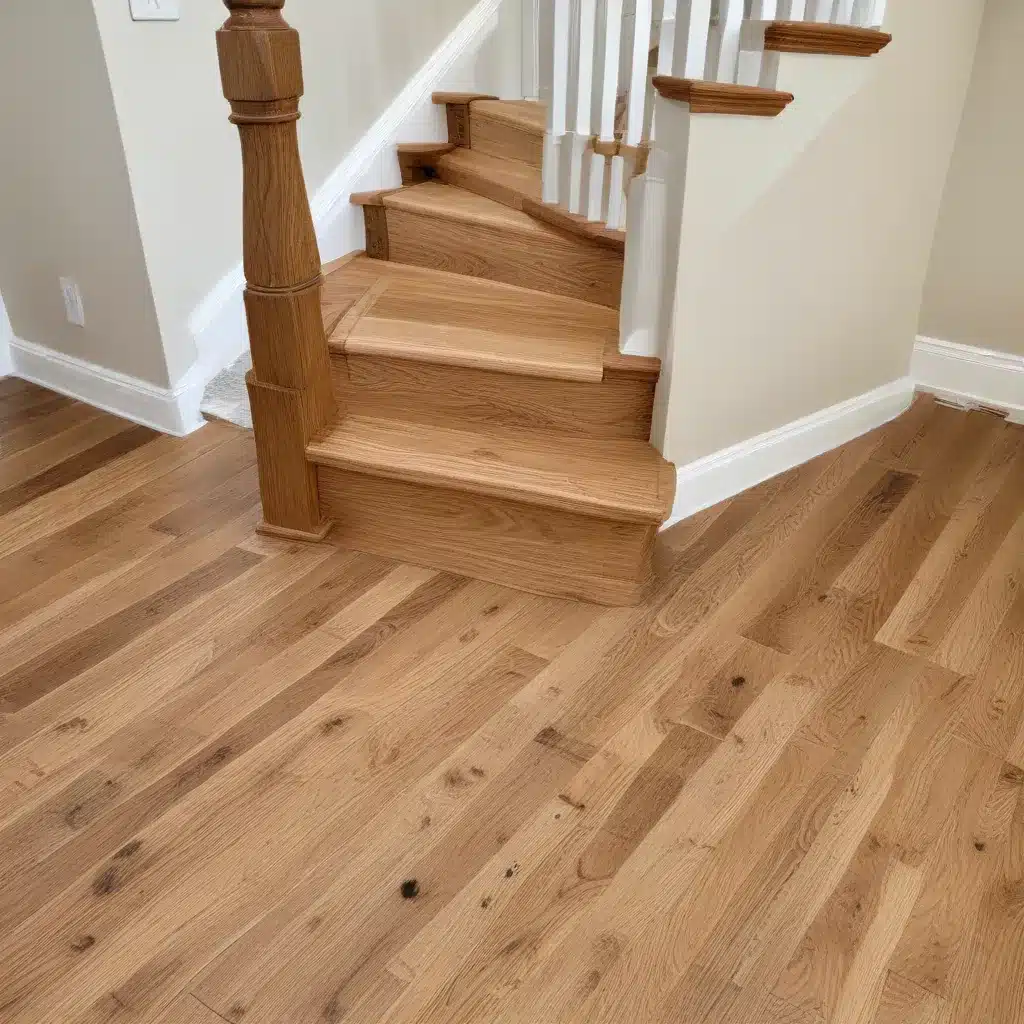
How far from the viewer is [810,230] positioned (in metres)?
2.03

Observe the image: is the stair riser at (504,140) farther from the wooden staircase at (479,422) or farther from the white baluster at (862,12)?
the white baluster at (862,12)

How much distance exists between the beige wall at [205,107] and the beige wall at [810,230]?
1.25 meters

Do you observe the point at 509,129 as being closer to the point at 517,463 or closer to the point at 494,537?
the point at 517,463

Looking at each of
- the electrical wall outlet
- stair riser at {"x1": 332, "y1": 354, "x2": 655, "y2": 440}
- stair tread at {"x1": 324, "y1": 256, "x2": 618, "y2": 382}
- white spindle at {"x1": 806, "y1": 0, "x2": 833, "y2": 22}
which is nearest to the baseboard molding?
stair tread at {"x1": 324, "y1": 256, "x2": 618, "y2": 382}

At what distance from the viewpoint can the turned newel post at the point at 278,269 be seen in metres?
1.58

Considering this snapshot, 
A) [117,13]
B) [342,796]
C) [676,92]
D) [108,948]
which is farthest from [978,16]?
[108,948]

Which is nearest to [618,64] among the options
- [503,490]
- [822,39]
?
[822,39]

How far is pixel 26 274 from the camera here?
2.57 metres

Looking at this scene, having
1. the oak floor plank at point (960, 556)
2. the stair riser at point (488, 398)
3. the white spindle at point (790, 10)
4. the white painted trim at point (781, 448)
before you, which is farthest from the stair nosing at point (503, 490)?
the white spindle at point (790, 10)

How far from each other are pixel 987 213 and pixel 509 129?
138cm

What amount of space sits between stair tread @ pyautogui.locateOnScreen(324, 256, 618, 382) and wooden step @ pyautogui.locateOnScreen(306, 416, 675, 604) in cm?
17

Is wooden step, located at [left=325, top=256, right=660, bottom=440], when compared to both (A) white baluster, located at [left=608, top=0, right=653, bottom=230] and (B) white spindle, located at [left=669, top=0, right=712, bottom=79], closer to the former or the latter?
(A) white baluster, located at [left=608, top=0, right=653, bottom=230]

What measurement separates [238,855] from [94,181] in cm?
169

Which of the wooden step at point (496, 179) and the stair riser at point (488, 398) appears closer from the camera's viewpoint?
the stair riser at point (488, 398)
